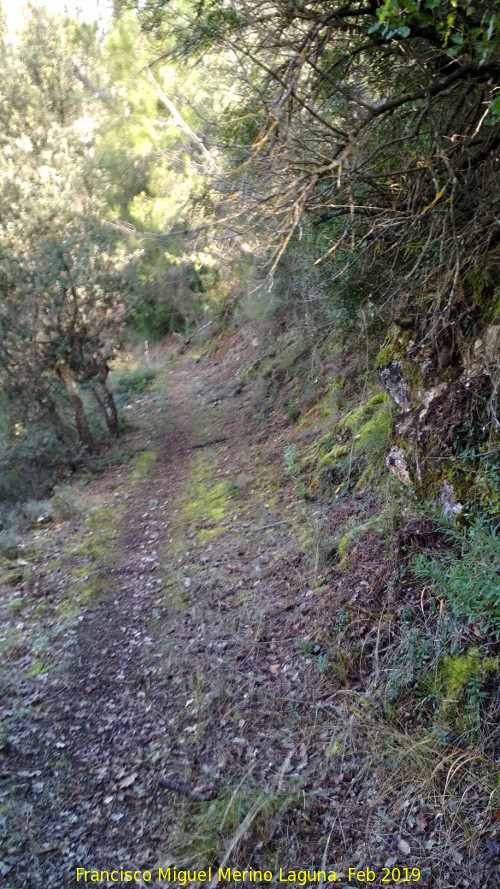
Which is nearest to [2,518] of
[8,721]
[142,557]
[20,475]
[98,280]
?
[20,475]

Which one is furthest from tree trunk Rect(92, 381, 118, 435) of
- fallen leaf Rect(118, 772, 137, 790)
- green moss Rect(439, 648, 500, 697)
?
green moss Rect(439, 648, 500, 697)

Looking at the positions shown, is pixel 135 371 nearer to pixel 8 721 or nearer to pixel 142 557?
pixel 142 557

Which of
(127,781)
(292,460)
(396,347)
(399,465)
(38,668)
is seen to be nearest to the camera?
(127,781)

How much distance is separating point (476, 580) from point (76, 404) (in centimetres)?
1046

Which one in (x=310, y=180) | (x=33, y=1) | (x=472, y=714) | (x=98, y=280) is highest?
(x=33, y=1)

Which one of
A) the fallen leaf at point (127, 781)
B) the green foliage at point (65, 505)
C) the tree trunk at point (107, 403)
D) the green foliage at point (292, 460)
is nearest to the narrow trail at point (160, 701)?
the fallen leaf at point (127, 781)

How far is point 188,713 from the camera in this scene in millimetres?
4414

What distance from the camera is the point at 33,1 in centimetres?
1215

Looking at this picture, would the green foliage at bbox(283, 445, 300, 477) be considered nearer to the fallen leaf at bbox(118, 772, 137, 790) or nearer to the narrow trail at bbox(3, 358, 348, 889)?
the narrow trail at bbox(3, 358, 348, 889)

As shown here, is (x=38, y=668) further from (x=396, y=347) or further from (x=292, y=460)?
(x=396, y=347)

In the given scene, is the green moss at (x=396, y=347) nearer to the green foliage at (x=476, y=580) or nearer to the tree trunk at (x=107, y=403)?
the green foliage at (x=476, y=580)

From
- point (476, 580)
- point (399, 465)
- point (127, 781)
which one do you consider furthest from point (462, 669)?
point (127, 781)

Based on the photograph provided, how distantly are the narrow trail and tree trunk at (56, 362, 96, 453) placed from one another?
17.7ft

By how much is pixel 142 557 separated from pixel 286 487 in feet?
6.77
